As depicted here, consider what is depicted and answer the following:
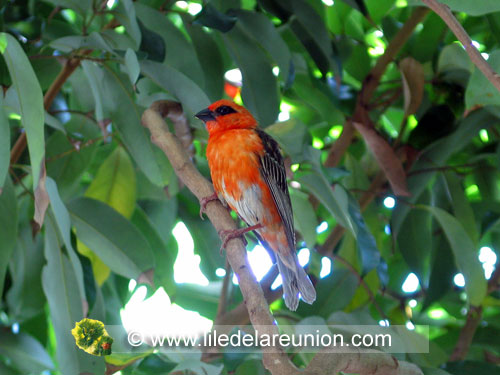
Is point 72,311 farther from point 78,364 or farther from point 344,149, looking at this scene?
point 344,149

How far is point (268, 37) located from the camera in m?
2.58

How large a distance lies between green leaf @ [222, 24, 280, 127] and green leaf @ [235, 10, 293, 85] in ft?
0.28

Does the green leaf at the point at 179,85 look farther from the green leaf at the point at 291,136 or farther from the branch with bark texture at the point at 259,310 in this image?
the green leaf at the point at 291,136

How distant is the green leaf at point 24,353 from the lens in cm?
284

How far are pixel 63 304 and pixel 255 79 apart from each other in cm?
111

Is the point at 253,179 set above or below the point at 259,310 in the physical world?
below

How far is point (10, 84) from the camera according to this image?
2.37 m

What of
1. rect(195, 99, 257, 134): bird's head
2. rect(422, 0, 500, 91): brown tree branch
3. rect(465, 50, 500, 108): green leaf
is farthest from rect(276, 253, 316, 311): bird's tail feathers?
rect(422, 0, 500, 91): brown tree branch

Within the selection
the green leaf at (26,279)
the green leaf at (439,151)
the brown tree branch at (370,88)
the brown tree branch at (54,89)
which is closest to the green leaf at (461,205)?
the green leaf at (439,151)

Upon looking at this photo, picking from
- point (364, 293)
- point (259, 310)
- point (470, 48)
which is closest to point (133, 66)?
point (259, 310)

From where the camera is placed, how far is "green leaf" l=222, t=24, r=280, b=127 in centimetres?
262

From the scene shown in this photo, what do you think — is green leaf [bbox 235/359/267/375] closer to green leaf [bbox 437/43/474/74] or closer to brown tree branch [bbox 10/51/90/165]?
brown tree branch [bbox 10/51/90/165]

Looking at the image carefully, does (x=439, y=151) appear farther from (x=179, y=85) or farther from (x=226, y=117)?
(x=179, y=85)

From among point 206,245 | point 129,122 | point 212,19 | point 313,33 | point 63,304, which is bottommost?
point 206,245
